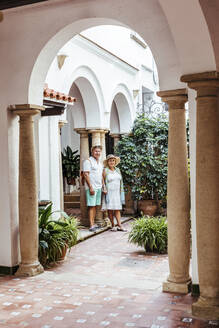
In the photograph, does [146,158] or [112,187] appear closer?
[112,187]

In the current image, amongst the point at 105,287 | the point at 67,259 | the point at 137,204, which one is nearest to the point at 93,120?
the point at 137,204

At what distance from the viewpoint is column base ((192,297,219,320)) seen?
464 cm

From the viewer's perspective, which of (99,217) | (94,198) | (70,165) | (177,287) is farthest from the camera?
(70,165)

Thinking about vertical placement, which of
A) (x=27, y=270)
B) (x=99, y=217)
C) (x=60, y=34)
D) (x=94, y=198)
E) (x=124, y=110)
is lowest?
(x=27, y=270)

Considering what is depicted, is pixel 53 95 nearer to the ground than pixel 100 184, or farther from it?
farther from it

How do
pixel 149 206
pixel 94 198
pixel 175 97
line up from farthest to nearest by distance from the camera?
pixel 149 206 → pixel 94 198 → pixel 175 97

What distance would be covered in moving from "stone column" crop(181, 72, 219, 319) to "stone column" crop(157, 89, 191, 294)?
2.94 ft

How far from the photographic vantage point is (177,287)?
5.61 metres

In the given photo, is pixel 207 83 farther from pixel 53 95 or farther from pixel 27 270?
pixel 53 95

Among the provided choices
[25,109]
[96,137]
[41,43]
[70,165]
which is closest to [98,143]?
[96,137]

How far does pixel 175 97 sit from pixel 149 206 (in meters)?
7.38

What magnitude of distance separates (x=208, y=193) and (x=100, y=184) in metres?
6.11

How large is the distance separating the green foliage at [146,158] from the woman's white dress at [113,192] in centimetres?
200

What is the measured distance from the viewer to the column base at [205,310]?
183 inches
